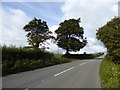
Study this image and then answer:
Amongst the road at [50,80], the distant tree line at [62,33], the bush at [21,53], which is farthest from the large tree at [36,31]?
the road at [50,80]

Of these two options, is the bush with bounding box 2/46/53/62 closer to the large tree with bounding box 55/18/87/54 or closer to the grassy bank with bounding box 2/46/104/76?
the grassy bank with bounding box 2/46/104/76

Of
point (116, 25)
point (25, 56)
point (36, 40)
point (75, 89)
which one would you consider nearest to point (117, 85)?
point (75, 89)

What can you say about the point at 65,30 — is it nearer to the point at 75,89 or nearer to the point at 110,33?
the point at 110,33

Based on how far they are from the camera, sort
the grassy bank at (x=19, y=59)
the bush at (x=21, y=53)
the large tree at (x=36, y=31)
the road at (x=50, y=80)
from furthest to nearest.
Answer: the large tree at (x=36, y=31) → the bush at (x=21, y=53) → the grassy bank at (x=19, y=59) → the road at (x=50, y=80)

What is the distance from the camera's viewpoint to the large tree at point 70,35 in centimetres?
8975

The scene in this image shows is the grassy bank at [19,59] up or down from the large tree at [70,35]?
down

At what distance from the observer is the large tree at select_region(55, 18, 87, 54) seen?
89.8 m

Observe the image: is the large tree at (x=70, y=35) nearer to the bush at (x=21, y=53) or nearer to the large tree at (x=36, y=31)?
the large tree at (x=36, y=31)

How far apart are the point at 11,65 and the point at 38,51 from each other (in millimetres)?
16554

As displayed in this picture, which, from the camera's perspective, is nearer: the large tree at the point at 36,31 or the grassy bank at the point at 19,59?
the grassy bank at the point at 19,59

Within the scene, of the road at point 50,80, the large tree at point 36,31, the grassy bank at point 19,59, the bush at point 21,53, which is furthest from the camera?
the large tree at point 36,31

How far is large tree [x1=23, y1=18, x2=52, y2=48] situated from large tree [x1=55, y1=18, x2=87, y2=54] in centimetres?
893

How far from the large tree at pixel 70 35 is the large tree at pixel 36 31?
893 centimetres

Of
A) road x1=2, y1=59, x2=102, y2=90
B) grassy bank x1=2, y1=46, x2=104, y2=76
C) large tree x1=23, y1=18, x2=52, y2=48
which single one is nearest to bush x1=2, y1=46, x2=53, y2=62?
grassy bank x1=2, y1=46, x2=104, y2=76
